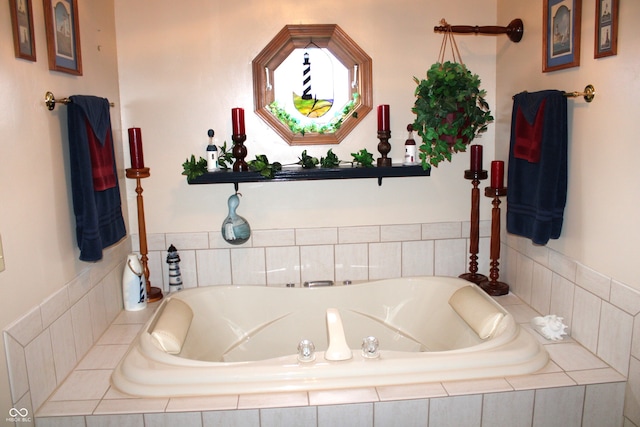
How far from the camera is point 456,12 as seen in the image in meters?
2.72

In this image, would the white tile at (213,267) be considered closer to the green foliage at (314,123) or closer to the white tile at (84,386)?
the green foliage at (314,123)

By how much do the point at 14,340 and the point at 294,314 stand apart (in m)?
1.42

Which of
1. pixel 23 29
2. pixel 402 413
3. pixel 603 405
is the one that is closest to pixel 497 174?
pixel 603 405

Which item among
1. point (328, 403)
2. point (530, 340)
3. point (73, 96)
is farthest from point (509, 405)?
point (73, 96)

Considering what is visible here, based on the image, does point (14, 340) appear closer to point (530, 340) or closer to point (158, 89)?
point (158, 89)

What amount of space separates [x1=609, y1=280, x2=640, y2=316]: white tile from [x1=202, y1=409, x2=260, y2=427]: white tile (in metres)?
1.33

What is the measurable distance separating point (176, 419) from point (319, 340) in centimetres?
115

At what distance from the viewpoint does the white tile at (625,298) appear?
1.75 m

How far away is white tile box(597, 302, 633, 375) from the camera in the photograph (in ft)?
5.92

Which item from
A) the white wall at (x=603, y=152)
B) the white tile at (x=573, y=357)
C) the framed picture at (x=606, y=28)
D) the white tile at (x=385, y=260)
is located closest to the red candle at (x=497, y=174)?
the white wall at (x=603, y=152)

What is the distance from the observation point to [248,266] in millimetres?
2828

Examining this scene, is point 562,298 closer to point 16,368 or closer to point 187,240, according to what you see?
point 187,240

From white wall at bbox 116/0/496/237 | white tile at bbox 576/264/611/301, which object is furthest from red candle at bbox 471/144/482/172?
white tile at bbox 576/264/611/301

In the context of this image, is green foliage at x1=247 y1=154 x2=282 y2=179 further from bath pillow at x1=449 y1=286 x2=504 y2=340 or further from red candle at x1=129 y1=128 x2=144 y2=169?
bath pillow at x1=449 y1=286 x2=504 y2=340
